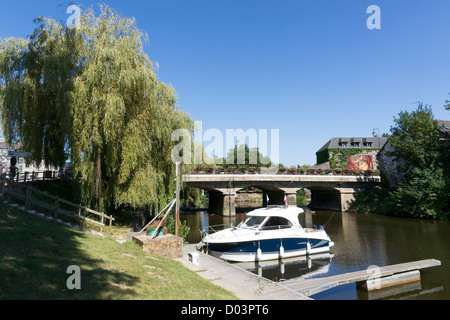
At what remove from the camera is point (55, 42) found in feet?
51.9

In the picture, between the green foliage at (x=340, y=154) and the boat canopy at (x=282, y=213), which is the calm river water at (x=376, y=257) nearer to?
the boat canopy at (x=282, y=213)

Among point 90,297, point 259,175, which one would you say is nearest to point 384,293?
point 90,297

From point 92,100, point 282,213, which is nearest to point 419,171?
point 282,213

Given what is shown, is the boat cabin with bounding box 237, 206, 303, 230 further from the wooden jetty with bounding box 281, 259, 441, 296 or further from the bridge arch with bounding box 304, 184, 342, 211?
the bridge arch with bounding box 304, 184, 342, 211

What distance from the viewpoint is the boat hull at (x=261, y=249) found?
15.5 metres

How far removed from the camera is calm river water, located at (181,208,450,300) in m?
10.8

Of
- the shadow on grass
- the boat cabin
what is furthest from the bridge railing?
the shadow on grass

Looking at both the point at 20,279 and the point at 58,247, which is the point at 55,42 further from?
the point at 20,279

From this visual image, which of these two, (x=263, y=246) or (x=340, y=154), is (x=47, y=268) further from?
(x=340, y=154)

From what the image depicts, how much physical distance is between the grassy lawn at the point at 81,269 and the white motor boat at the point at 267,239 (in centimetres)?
650

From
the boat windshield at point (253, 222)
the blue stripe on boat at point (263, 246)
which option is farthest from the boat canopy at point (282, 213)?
the blue stripe on boat at point (263, 246)

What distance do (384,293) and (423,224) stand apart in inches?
837

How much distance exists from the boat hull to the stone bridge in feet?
52.9

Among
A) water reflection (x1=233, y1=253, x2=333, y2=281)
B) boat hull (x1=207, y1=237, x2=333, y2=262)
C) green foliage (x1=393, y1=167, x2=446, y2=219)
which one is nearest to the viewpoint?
water reflection (x1=233, y1=253, x2=333, y2=281)
